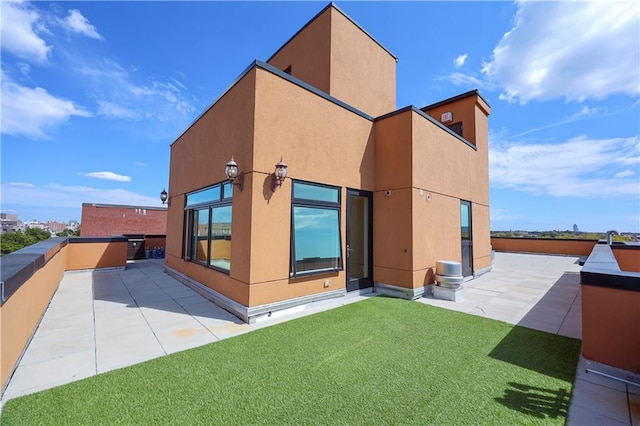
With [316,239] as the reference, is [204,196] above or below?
above

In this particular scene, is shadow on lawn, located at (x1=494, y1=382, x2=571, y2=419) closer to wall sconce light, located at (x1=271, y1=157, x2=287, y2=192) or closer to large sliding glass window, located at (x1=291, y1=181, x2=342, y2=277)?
large sliding glass window, located at (x1=291, y1=181, x2=342, y2=277)

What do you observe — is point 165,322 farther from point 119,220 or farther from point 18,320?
point 119,220

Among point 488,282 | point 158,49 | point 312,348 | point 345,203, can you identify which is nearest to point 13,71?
point 158,49

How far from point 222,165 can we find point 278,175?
175 centimetres

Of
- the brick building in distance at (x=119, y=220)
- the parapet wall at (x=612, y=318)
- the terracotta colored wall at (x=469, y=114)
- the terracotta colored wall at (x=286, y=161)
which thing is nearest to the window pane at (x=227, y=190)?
the terracotta colored wall at (x=286, y=161)

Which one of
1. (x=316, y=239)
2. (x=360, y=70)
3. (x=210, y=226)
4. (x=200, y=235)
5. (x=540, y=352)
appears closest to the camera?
(x=540, y=352)

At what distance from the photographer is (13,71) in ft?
16.7

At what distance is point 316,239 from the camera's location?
502cm

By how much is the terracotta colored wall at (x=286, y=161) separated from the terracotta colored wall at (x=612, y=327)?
3.61 meters

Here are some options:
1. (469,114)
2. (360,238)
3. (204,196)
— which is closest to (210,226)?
(204,196)

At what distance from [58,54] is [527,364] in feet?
33.5

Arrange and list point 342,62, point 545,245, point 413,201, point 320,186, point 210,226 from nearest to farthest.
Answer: point 320,186, point 413,201, point 210,226, point 342,62, point 545,245

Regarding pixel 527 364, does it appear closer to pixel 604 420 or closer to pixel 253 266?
pixel 604 420

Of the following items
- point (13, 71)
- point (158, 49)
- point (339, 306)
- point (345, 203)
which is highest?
point (158, 49)
